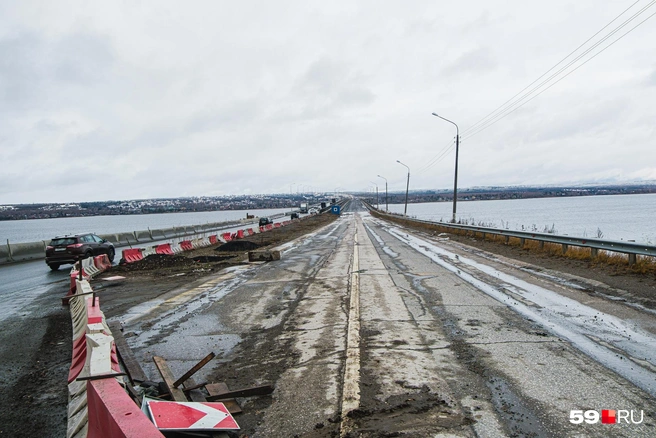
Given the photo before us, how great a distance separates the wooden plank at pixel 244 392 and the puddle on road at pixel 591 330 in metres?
3.63

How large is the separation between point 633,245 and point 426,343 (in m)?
9.56

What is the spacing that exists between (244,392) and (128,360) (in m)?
2.02

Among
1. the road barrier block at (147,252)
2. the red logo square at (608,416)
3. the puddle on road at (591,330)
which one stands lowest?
the road barrier block at (147,252)

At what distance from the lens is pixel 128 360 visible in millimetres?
5758

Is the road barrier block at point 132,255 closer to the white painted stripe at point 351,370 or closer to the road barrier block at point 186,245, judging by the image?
the road barrier block at point 186,245

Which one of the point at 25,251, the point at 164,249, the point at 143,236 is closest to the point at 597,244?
the point at 164,249

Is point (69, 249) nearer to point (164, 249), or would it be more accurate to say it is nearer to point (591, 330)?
point (164, 249)

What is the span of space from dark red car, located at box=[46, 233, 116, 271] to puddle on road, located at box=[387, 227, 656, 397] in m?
18.2

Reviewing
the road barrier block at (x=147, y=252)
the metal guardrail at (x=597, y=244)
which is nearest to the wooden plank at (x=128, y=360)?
the metal guardrail at (x=597, y=244)

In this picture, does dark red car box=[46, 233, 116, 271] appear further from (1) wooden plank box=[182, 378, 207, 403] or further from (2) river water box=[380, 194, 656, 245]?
(2) river water box=[380, 194, 656, 245]

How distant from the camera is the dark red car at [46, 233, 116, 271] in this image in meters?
21.1

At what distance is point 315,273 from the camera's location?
14.0 metres

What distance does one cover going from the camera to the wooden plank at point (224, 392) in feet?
14.0

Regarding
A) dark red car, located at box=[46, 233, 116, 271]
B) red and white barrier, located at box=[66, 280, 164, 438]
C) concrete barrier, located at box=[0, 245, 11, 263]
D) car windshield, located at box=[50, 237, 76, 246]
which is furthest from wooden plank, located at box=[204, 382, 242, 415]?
concrete barrier, located at box=[0, 245, 11, 263]
